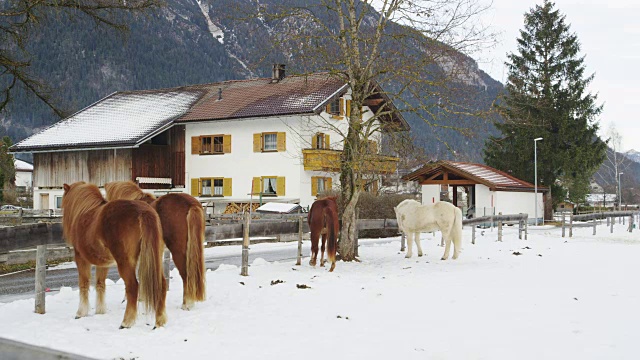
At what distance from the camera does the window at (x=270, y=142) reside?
3728 centimetres

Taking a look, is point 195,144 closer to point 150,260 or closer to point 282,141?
point 282,141

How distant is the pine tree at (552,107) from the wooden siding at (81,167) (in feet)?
80.3

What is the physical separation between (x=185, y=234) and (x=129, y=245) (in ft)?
3.63

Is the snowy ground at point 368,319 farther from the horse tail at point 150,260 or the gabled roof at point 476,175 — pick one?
the gabled roof at point 476,175

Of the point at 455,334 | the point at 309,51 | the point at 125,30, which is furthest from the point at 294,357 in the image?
the point at 125,30

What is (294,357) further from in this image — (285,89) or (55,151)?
(55,151)

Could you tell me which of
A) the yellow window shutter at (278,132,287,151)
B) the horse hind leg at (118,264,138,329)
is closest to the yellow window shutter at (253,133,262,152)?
A: the yellow window shutter at (278,132,287,151)

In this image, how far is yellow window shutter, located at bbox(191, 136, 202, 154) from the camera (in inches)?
1559

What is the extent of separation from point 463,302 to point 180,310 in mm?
3732

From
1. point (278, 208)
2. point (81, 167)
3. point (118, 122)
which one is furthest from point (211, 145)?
point (278, 208)

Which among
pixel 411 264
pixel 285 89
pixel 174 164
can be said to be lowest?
pixel 411 264

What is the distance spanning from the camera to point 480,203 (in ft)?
126

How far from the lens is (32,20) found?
12352 mm

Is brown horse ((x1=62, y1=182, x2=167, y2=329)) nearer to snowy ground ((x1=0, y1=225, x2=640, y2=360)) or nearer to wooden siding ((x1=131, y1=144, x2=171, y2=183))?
snowy ground ((x1=0, y1=225, x2=640, y2=360))
